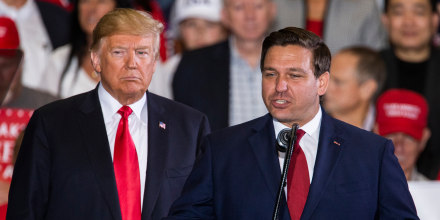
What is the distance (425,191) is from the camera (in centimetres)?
318

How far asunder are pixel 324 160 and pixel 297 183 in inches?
4.5

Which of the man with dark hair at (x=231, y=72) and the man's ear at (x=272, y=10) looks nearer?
the man with dark hair at (x=231, y=72)

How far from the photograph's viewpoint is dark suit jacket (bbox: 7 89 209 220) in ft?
9.36

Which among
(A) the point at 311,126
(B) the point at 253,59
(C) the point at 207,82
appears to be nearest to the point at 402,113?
(B) the point at 253,59

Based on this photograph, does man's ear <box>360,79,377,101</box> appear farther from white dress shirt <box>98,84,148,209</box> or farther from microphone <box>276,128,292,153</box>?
microphone <box>276,128,292,153</box>

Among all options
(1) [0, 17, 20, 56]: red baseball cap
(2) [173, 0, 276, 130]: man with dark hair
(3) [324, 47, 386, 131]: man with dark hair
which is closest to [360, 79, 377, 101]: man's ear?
(3) [324, 47, 386, 131]: man with dark hair

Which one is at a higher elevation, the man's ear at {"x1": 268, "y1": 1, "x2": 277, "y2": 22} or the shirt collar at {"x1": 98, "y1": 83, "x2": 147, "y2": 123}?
the man's ear at {"x1": 268, "y1": 1, "x2": 277, "y2": 22}

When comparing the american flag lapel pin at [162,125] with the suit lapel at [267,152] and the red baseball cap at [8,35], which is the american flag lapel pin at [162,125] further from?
the red baseball cap at [8,35]

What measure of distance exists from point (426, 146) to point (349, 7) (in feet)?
3.45

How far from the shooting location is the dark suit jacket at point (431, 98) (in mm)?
5031

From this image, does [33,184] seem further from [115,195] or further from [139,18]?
[139,18]

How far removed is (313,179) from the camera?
99.4 inches

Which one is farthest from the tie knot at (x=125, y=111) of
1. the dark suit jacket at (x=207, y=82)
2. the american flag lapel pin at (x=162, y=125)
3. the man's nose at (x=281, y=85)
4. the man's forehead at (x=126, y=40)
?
the dark suit jacket at (x=207, y=82)

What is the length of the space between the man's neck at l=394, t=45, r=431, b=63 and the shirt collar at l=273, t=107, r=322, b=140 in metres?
2.77
